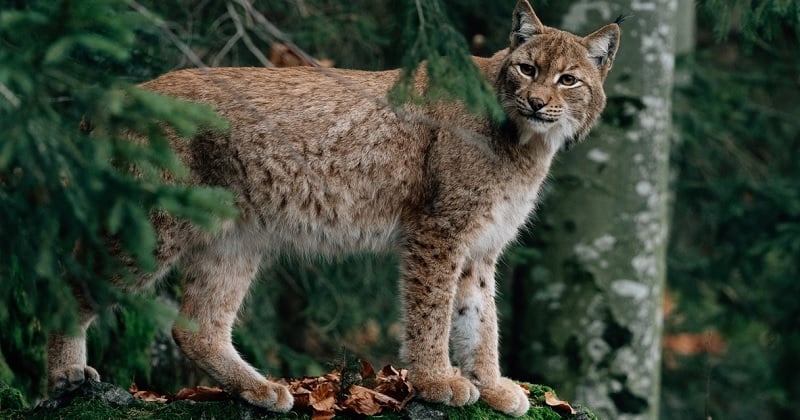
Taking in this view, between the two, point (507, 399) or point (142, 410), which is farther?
point (507, 399)

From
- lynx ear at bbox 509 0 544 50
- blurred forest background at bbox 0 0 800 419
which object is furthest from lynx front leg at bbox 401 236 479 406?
lynx ear at bbox 509 0 544 50

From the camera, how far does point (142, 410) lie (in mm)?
4750

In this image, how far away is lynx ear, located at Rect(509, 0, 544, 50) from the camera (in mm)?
5391

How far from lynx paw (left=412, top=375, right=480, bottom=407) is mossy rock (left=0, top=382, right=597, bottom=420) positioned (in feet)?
0.12

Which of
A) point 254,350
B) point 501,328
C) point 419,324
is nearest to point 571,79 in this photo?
point 419,324

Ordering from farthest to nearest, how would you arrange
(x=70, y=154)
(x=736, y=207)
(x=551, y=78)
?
(x=736, y=207), (x=551, y=78), (x=70, y=154)

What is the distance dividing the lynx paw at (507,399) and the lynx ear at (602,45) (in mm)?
1764

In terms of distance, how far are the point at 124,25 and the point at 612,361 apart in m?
5.15

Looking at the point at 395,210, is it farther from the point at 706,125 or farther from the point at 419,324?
the point at 706,125

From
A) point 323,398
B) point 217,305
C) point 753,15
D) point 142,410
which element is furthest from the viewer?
point 753,15

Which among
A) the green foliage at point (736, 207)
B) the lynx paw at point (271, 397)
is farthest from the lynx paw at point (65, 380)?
the green foliage at point (736, 207)

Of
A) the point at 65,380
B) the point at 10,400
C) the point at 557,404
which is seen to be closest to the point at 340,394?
the point at 557,404

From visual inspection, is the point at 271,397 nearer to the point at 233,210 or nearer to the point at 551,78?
the point at 233,210

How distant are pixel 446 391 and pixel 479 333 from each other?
550 mm
